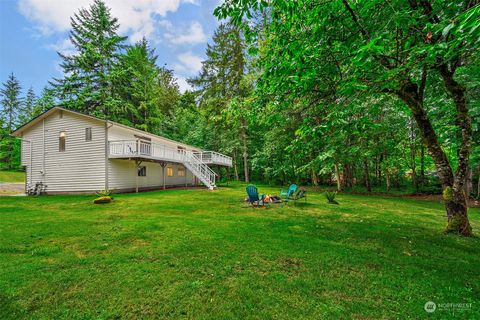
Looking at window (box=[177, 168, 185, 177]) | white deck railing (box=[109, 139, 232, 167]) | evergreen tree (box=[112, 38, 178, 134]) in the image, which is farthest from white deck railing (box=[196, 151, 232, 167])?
evergreen tree (box=[112, 38, 178, 134])

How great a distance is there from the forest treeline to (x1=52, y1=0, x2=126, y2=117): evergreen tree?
12cm

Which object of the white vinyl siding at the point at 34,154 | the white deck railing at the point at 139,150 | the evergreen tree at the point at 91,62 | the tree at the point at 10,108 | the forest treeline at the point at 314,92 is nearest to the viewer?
the forest treeline at the point at 314,92

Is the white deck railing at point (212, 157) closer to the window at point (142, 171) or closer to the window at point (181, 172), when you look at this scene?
the window at point (181, 172)

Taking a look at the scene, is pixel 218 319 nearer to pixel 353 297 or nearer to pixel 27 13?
pixel 353 297

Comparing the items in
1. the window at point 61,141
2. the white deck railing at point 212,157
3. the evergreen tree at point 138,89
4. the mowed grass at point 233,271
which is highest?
the evergreen tree at point 138,89

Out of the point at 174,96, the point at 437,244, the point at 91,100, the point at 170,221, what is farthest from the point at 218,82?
the point at 437,244

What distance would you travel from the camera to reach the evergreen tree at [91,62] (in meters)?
22.3

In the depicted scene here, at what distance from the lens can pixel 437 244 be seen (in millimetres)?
4371

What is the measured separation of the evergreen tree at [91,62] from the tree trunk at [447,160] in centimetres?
2474

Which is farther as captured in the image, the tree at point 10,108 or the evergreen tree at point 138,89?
the tree at point 10,108

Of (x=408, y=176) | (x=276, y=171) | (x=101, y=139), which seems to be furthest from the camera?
(x=276, y=171)

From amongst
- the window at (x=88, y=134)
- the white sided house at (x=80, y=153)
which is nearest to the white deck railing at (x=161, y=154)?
the white sided house at (x=80, y=153)

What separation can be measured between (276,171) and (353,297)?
1948 centimetres

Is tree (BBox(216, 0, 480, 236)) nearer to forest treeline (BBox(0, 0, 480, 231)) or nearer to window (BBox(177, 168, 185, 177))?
forest treeline (BBox(0, 0, 480, 231))
